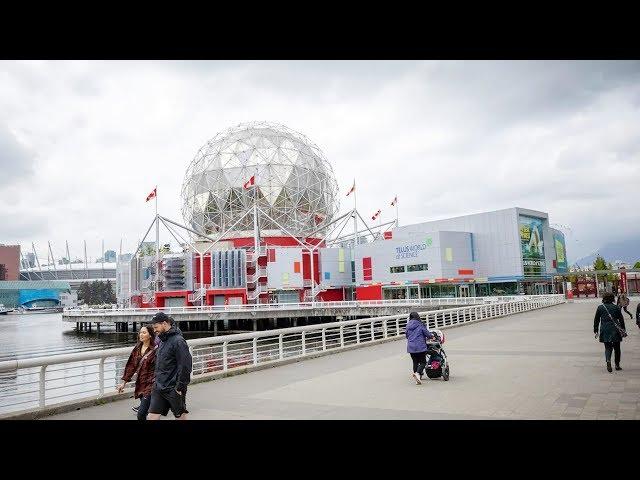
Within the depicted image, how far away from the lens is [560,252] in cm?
7575

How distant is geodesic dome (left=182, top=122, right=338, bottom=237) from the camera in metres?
74.7

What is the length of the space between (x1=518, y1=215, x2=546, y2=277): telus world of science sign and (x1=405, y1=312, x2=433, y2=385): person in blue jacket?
187 ft

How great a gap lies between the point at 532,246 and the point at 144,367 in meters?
66.0

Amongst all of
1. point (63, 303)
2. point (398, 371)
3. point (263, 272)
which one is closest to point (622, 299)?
point (398, 371)

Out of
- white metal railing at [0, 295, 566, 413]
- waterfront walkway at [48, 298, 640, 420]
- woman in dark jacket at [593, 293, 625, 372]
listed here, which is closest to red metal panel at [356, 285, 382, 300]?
white metal railing at [0, 295, 566, 413]

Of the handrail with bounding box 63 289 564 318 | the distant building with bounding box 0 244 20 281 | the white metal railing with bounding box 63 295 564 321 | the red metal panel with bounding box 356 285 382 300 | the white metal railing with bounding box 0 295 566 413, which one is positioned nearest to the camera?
the white metal railing with bounding box 0 295 566 413

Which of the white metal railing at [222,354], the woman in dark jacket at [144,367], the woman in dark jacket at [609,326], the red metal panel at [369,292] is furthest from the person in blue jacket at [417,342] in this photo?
the red metal panel at [369,292]

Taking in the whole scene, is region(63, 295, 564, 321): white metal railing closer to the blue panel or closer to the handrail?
the handrail

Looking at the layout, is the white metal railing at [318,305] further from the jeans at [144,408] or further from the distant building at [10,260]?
the distant building at [10,260]

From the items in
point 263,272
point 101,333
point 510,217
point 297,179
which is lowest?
point 101,333

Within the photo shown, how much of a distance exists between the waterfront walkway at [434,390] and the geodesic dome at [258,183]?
58744 mm
